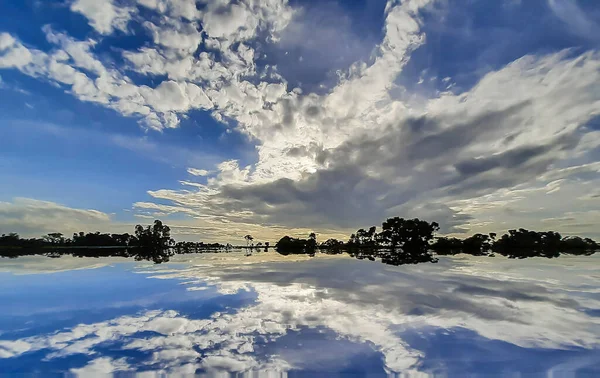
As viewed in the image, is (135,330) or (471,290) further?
(471,290)

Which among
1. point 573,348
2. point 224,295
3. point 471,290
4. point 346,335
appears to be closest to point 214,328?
point 346,335

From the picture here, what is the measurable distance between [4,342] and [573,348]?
12476mm

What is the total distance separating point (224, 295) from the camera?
11742mm

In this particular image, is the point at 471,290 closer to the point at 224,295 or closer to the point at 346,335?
the point at 346,335

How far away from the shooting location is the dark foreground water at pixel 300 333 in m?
5.58

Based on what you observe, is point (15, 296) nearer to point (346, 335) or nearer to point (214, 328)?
point (214, 328)

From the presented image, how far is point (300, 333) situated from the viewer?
7281 mm

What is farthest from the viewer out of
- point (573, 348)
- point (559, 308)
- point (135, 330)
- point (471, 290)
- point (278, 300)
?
point (471, 290)

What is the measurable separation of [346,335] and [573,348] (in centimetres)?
473

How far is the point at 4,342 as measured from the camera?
6938 mm

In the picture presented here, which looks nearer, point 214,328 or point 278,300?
point 214,328

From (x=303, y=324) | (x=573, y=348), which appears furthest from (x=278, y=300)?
(x=573, y=348)

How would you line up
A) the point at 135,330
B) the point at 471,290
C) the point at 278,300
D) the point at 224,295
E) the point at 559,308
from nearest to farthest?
the point at 135,330 < the point at 559,308 < the point at 278,300 < the point at 224,295 < the point at 471,290

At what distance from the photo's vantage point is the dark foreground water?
5582mm
